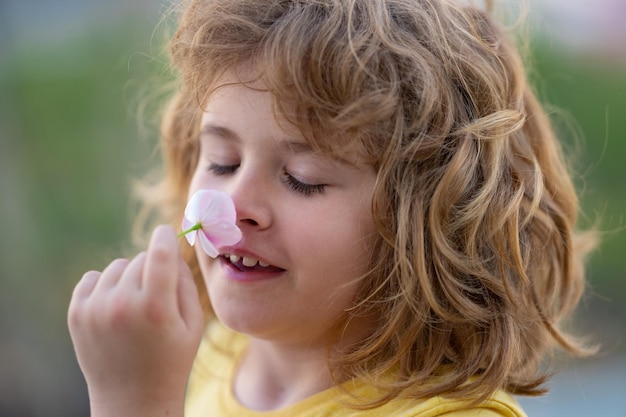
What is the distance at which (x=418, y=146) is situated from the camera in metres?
1.17

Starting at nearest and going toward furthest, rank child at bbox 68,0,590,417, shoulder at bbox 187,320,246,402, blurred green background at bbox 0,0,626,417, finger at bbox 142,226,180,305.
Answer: finger at bbox 142,226,180,305 → child at bbox 68,0,590,417 → shoulder at bbox 187,320,246,402 → blurred green background at bbox 0,0,626,417

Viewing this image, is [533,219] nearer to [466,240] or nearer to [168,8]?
[466,240]

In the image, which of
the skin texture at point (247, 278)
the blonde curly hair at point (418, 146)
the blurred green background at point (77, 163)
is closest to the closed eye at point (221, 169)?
the skin texture at point (247, 278)

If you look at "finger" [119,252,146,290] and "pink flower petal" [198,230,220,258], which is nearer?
"finger" [119,252,146,290]

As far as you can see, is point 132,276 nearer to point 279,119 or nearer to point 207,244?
point 207,244

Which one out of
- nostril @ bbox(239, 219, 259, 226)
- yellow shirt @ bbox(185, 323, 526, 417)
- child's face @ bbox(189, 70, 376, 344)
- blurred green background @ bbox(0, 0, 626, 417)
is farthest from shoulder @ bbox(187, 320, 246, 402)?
blurred green background @ bbox(0, 0, 626, 417)

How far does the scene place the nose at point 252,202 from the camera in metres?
1.14

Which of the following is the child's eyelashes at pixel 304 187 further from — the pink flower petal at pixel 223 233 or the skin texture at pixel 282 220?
the pink flower petal at pixel 223 233

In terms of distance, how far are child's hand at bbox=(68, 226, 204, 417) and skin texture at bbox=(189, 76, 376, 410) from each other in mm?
150

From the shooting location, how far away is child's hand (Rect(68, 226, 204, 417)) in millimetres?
1002

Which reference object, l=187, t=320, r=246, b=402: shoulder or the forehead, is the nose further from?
l=187, t=320, r=246, b=402: shoulder

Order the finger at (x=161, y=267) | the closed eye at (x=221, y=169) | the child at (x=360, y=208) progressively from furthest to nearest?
the closed eye at (x=221, y=169) → the child at (x=360, y=208) → the finger at (x=161, y=267)

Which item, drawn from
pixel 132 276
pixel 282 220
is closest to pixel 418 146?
pixel 282 220

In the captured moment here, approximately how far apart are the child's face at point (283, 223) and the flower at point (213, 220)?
0.08 ft
